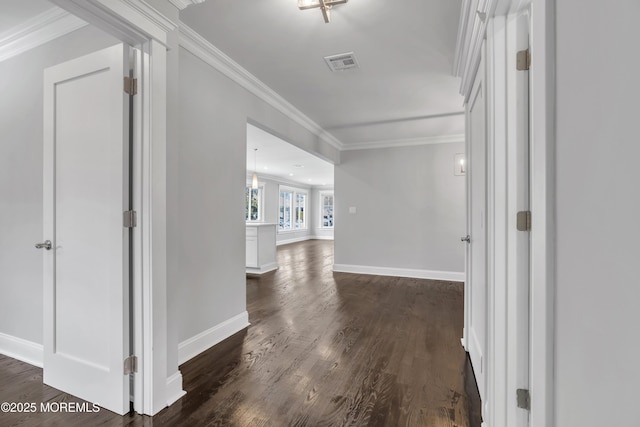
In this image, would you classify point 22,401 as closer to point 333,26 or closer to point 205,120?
point 205,120

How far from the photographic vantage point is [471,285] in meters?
2.29

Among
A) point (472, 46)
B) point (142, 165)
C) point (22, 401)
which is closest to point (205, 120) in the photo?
point (142, 165)

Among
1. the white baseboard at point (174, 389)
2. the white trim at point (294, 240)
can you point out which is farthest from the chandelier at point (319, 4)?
the white trim at point (294, 240)

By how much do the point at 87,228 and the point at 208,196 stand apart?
0.87m

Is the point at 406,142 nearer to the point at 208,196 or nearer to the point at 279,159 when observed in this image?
the point at 279,159

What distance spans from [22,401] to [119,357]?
73 centimetres

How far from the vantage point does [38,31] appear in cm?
214

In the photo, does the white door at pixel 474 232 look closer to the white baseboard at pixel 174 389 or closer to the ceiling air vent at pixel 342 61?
the ceiling air vent at pixel 342 61

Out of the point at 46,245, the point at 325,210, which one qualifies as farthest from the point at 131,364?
the point at 325,210

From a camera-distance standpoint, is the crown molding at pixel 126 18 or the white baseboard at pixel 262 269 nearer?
the crown molding at pixel 126 18

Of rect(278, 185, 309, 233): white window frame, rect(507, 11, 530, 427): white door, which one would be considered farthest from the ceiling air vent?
rect(278, 185, 309, 233): white window frame

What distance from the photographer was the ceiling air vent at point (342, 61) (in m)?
2.51

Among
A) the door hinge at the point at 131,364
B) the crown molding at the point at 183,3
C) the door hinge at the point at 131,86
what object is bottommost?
the door hinge at the point at 131,364

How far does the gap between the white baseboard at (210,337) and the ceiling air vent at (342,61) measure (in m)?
2.49
